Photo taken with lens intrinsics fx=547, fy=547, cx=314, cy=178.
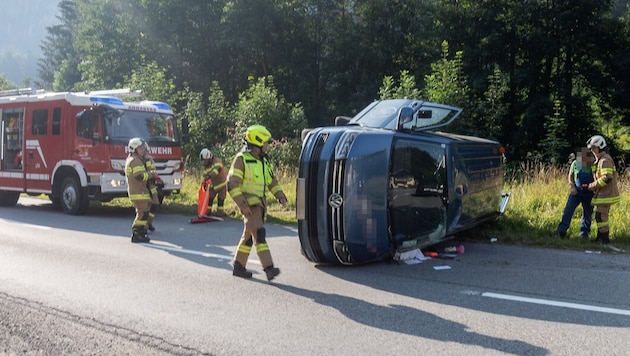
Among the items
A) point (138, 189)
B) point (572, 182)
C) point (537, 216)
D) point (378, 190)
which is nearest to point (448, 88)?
point (537, 216)

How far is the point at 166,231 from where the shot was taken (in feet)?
32.3

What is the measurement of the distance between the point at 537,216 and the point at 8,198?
→ 1314cm

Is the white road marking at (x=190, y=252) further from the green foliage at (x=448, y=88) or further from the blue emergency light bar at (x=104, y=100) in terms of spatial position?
the green foliage at (x=448, y=88)

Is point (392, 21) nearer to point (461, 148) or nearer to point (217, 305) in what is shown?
point (461, 148)

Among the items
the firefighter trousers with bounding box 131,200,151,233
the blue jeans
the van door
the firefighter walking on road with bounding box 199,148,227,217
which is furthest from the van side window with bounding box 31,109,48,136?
the blue jeans

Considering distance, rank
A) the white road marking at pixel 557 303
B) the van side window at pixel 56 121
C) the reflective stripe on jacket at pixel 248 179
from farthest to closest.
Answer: the van side window at pixel 56 121, the reflective stripe on jacket at pixel 248 179, the white road marking at pixel 557 303

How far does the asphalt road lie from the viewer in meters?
4.14

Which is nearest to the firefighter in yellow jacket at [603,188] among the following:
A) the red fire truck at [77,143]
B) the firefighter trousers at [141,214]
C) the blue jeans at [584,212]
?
the blue jeans at [584,212]

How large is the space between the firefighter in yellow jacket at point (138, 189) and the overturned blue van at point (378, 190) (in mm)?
3355

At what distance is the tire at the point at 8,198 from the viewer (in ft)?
47.7

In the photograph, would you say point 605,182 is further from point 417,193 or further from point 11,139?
point 11,139

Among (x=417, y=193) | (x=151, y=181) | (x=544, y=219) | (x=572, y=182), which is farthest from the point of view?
(x=151, y=181)

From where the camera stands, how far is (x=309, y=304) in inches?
204

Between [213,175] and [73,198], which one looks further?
[73,198]
